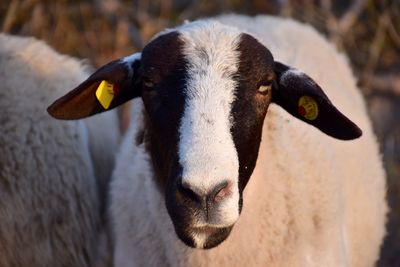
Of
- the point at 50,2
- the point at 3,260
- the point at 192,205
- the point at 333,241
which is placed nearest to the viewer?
the point at 192,205

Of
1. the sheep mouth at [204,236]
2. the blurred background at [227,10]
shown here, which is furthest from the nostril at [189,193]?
the blurred background at [227,10]

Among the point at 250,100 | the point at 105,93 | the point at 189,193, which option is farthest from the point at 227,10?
the point at 189,193

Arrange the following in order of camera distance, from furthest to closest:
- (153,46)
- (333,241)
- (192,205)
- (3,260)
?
(3,260) < (333,241) < (153,46) < (192,205)

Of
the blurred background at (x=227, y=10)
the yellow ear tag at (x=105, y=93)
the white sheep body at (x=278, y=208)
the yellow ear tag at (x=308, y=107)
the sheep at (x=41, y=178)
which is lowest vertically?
the blurred background at (x=227, y=10)

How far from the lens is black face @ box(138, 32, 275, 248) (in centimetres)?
362

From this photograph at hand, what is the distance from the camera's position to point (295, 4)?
970cm

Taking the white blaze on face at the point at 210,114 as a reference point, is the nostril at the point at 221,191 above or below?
below

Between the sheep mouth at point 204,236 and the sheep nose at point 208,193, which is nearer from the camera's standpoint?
the sheep nose at point 208,193

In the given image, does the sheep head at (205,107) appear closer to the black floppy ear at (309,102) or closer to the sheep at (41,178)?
the black floppy ear at (309,102)

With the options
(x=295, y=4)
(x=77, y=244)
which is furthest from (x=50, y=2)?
(x=77, y=244)

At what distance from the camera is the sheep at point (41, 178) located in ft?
15.8

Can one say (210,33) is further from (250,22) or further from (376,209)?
(376,209)

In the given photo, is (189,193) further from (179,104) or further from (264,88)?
(264,88)

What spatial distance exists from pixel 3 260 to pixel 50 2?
5.25 metres
